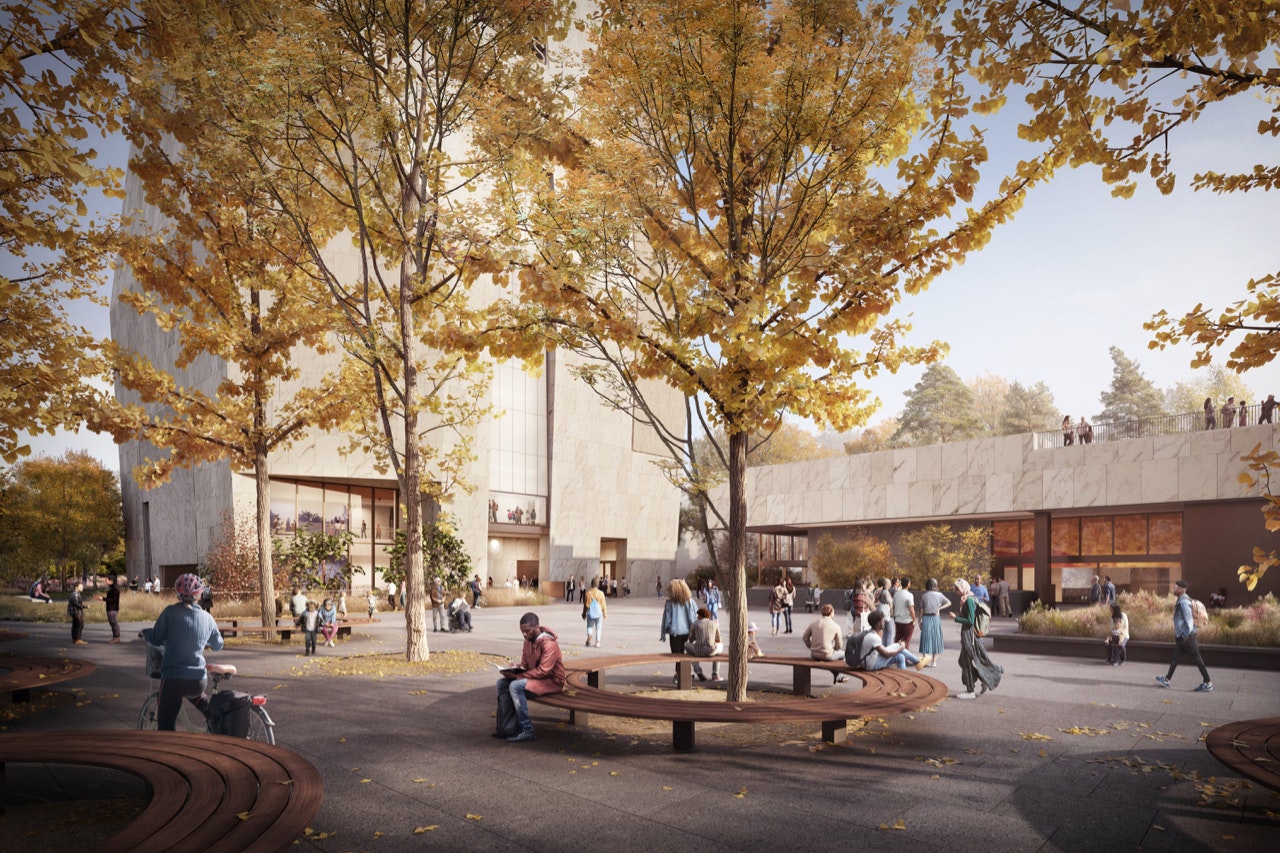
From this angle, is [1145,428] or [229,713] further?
[1145,428]

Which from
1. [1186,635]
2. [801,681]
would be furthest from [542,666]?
[1186,635]

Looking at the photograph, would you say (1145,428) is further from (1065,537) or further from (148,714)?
(148,714)

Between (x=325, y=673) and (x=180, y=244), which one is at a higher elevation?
(x=180, y=244)

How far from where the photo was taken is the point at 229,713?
691cm

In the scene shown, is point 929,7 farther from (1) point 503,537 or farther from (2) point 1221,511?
(1) point 503,537

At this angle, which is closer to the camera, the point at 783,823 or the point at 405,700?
the point at 783,823

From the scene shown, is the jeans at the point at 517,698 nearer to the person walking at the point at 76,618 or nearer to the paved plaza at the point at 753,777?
the paved plaza at the point at 753,777

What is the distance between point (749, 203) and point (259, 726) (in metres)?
7.48

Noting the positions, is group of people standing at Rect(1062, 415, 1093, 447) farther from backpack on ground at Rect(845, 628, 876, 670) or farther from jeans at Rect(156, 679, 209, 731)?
jeans at Rect(156, 679, 209, 731)

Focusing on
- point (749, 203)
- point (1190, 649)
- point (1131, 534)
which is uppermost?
point (749, 203)

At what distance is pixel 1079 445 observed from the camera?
35031mm

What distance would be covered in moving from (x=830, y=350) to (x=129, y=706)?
9859 millimetres

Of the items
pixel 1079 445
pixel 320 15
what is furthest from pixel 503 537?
pixel 320 15

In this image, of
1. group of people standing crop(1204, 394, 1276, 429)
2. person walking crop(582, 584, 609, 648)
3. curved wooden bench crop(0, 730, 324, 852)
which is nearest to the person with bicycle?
curved wooden bench crop(0, 730, 324, 852)
